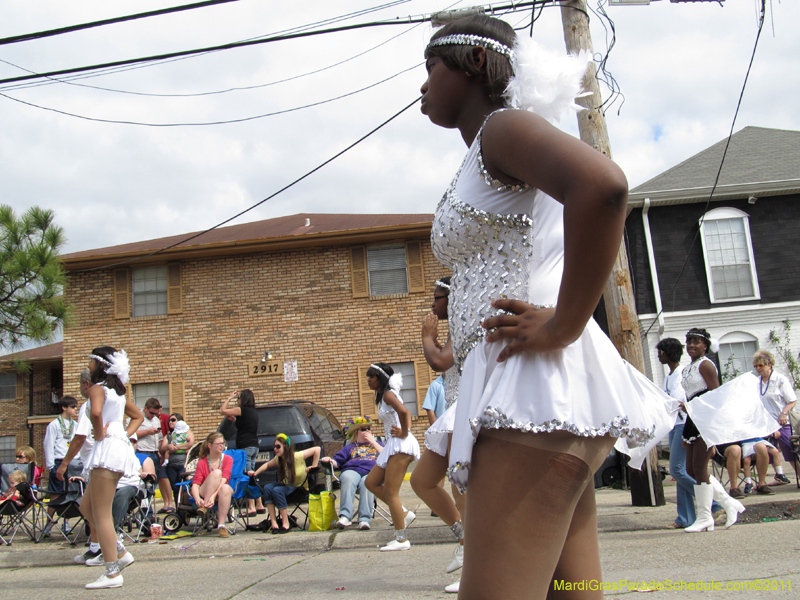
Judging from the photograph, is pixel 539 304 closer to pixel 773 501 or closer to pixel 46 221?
pixel 773 501

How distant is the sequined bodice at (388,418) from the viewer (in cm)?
646

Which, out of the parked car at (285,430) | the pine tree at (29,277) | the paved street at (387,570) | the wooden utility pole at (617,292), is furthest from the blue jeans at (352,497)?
the pine tree at (29,277)

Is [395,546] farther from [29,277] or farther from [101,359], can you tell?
[29,277]

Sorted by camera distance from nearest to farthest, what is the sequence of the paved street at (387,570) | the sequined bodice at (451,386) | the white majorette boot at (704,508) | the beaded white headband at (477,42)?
the beaded white headband at (477,42) → the paved street at (387,570) → the sequined bodice at (451,386) → the white majorette boot at (704,508)

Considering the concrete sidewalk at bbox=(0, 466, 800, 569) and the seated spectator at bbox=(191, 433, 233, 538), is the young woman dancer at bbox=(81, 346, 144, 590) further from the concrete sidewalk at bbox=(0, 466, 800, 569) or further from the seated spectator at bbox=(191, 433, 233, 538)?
the seated spectator at bbox=(191, 433, 233, 538)

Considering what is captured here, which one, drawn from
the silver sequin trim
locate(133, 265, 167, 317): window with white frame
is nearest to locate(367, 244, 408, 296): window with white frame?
locate(133, 265, 167, 317): window with white frame

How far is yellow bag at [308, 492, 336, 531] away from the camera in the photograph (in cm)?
782

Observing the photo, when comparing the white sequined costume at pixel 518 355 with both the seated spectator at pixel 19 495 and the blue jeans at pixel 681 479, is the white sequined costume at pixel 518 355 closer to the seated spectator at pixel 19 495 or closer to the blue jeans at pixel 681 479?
the blue jeans at pixel 681 479

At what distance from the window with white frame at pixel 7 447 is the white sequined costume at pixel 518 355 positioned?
2586cm

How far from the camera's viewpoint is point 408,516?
697 cm

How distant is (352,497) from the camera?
802 centimetres

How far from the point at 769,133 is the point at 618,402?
69.6 ft

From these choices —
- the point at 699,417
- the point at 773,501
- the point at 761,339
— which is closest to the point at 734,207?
the point at 761,339

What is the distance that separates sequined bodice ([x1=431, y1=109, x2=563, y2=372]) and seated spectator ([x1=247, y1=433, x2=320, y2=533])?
7013mm
